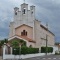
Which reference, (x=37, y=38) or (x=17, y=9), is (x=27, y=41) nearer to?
(x=37, y=38)

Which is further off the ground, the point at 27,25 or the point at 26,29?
the point at 27,25

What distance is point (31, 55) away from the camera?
6025cm

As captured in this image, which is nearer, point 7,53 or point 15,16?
point 7,53

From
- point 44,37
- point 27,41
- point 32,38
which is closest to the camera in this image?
point 27,41

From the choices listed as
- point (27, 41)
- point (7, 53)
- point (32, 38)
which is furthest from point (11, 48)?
point (32, 38)

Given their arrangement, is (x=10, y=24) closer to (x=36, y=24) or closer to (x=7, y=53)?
(x=36, y=24)

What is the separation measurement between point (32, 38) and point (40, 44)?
3378mm

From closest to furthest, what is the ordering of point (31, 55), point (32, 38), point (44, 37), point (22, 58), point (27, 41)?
point (22, 58)
point (31, 55)
point (27, 41)
point (32, 38)
point (44, 37)

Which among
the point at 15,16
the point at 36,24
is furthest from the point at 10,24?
the point at 36,24

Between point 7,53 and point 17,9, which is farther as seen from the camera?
point 17,9

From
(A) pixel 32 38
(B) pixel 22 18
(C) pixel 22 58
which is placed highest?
(B) pixel 22 18

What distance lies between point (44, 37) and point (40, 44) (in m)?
7.90

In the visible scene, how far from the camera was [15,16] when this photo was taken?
80188 millimetres

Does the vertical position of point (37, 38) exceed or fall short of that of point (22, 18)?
it falls short
